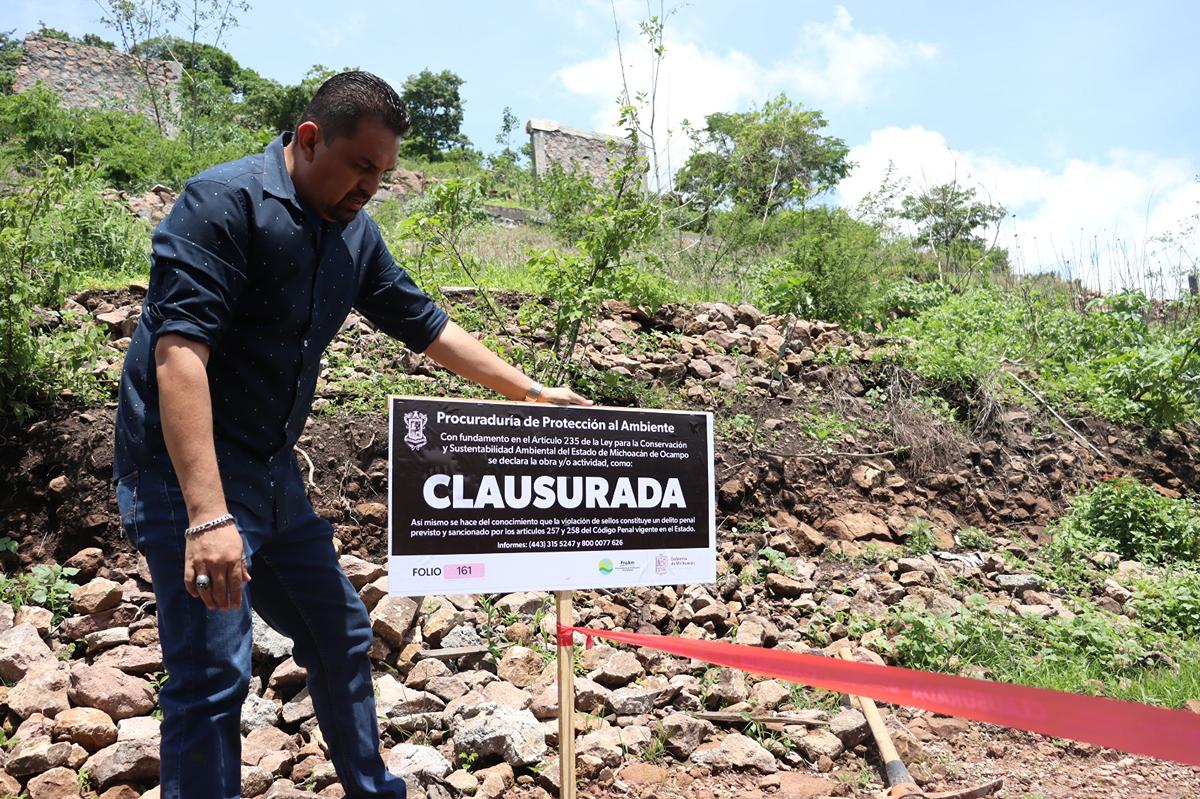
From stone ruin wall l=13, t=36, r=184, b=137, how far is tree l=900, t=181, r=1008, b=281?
13.9 metres

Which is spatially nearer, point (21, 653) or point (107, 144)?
point (21, 653)

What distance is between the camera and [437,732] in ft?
A: 9.99

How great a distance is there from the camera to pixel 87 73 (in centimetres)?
1866

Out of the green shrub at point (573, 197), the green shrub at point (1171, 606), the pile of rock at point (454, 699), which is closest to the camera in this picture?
the pile of rock at point (454, 699)

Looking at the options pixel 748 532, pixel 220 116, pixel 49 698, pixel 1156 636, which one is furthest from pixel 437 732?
pixel 220 116

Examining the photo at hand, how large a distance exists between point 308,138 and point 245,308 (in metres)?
0.40

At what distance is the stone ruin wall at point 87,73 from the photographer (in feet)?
58.8

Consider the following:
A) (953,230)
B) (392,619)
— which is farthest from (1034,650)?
(953,230)

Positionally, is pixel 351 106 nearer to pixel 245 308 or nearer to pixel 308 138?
pixel 308 138

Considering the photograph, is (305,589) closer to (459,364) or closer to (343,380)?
(459,364)

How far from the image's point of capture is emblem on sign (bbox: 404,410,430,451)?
2592mm

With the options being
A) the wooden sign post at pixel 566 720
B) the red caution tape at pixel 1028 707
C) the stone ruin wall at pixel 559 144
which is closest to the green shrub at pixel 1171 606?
the red caution tape at pixel 1028 707

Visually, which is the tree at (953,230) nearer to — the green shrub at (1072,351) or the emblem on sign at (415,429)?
the green shrub at (1072,351)

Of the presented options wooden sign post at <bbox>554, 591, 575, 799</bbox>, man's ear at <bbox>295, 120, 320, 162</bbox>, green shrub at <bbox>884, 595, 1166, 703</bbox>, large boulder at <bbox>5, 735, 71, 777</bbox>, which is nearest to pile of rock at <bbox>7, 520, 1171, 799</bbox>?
large boulder at <bbox>5, 735, 71, 777</bbox>
